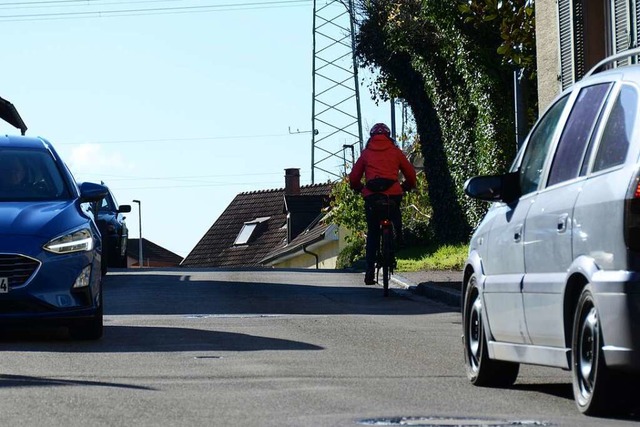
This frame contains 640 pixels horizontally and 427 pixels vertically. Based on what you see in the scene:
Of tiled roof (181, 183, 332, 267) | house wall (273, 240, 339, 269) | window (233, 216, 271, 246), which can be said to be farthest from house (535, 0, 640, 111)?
window (233, 216, 271, 246)

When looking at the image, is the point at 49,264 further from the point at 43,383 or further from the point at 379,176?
the point at 379,176

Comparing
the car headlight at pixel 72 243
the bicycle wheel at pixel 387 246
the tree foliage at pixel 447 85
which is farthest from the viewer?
the tree foliage at pixel 447 85

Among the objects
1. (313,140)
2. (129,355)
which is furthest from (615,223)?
(313,140)

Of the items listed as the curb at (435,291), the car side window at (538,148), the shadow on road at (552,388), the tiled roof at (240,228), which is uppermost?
the car side window at (538,148)

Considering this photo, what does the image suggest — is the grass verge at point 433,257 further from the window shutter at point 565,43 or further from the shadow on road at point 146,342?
the shadow on road at point 146,342

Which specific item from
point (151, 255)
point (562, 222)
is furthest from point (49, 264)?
point (151, 255)

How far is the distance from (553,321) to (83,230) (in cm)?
579

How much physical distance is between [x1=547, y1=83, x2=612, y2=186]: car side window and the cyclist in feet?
35.0

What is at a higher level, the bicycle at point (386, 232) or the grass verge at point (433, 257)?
the bicycle at point (386, 232)

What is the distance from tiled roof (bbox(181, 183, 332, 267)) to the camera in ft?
240

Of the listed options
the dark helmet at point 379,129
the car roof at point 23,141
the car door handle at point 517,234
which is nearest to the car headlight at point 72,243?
the car roof at point 23,141

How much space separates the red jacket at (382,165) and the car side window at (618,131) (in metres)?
11.5

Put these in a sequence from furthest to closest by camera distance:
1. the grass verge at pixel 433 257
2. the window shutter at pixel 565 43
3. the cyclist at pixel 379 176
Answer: the grass verge at pixel 433 257, the window shutter at pixel 565 43, the cyclist at pixel 379 176

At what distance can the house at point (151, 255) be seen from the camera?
116 m
